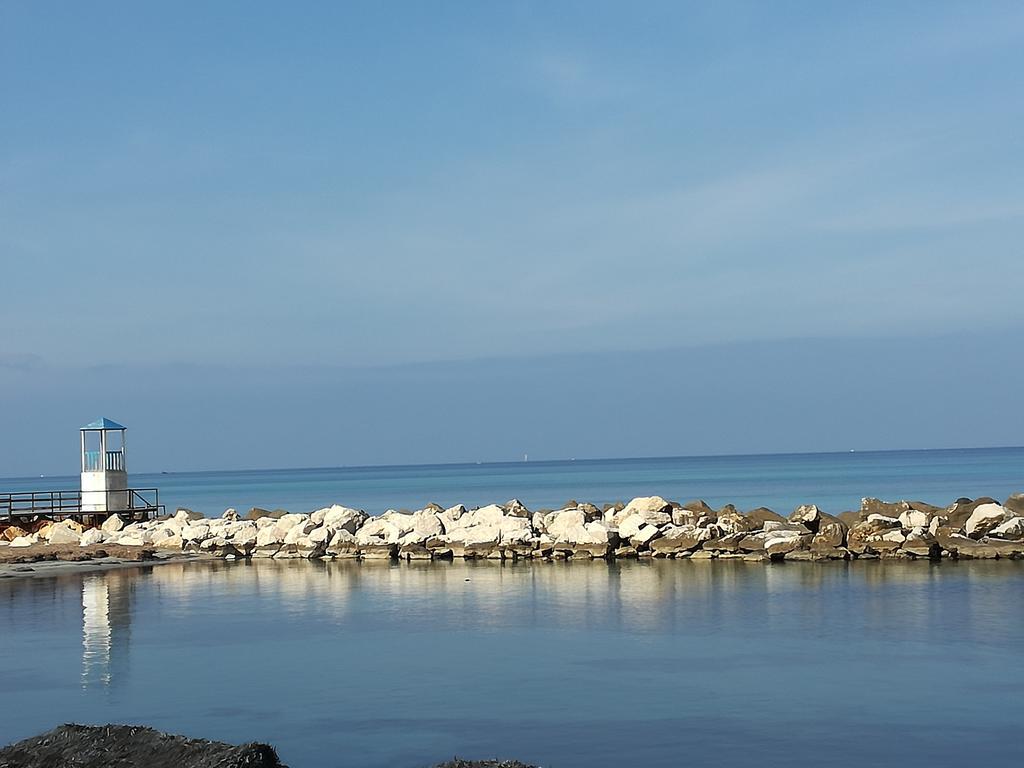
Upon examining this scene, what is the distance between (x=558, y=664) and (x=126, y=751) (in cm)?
785

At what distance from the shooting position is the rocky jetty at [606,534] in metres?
25.2

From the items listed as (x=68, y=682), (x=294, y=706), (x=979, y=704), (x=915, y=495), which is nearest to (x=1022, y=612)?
(x=979, y=704)

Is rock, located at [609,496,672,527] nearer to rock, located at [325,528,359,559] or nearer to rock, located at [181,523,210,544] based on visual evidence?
rock, located at [325,528,359,559]

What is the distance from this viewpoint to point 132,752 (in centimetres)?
746

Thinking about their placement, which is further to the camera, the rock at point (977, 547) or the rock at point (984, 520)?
the rock at point (984, 520)

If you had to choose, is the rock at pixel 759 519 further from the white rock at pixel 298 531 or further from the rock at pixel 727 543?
the white rock at pixel 298 531

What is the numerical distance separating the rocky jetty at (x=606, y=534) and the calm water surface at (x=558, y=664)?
1.47 metres

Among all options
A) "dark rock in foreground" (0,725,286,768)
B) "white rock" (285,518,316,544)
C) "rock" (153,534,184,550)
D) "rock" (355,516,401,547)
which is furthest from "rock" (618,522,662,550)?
"dark rock in foreground" (0,725,286,768)

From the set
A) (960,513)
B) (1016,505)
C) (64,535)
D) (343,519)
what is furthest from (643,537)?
(64,535)

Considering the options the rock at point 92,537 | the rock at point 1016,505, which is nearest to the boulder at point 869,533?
the rock at point 1016,505

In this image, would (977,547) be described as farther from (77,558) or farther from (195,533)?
(77,558)

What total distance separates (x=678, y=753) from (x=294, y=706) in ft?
13.9

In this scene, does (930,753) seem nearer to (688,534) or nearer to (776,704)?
(776,704)

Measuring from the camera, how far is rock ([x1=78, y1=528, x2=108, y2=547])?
1243 inches
